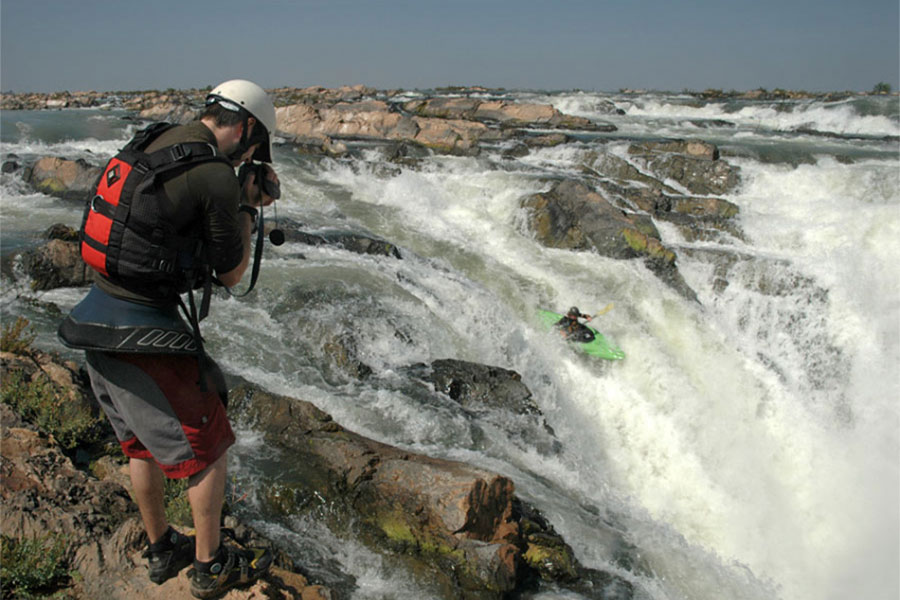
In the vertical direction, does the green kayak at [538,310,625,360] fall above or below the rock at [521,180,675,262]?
below

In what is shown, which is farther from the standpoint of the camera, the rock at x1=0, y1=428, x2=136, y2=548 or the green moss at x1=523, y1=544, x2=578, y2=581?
the green moss at x1=523, y1=544, x2=578, y2=581

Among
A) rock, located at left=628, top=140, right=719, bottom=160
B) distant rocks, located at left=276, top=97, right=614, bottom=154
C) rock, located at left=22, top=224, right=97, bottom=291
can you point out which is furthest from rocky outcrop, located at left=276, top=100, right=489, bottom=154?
rock, located at left=22, top=224, right=97, bottom=291

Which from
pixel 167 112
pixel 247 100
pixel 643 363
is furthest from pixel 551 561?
pixel 167 112

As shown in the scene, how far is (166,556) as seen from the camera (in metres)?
2.37

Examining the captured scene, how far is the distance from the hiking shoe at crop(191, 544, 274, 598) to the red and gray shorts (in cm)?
49

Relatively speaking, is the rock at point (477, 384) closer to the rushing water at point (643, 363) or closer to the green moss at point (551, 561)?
the rushing water at point (643, 363)

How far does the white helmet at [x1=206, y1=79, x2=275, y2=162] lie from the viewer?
6.58ft

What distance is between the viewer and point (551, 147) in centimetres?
1803

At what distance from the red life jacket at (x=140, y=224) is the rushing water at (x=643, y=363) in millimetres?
2317

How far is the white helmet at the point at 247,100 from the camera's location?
79.0 inches

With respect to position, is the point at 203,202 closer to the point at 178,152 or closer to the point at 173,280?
the point at 178,152

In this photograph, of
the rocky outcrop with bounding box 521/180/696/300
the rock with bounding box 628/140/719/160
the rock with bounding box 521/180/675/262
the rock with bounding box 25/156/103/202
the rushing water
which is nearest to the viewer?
the rushing water

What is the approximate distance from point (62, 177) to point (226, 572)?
12685mm

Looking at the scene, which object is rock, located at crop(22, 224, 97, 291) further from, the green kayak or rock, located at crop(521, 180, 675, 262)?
rock, located at crop(521, 180, 675, 262)
